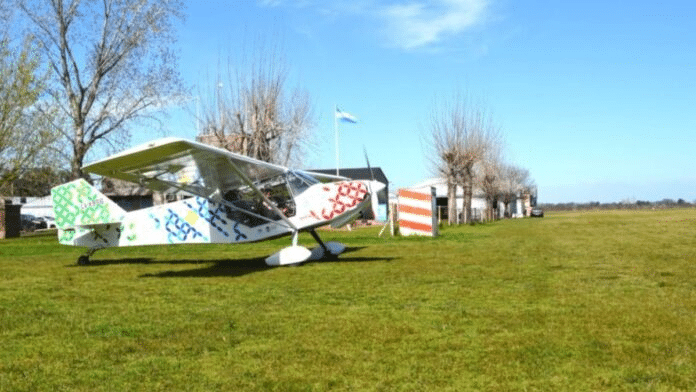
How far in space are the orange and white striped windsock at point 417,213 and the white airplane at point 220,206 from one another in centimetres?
1142

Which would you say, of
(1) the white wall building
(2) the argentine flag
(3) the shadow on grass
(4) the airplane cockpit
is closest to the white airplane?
(4) the airplane cockpit

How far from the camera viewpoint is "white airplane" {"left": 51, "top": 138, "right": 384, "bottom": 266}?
13.3 metres

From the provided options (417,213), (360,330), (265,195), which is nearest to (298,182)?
(265,195)

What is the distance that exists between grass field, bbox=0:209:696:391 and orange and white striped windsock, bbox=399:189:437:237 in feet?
47.0

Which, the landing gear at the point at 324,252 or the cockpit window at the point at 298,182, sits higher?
the cockpit window at the point at 298,182

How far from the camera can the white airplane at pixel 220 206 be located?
1328cm

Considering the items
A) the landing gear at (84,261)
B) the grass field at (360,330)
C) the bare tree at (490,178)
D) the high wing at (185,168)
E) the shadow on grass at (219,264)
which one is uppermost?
the bare tree at (490,178)

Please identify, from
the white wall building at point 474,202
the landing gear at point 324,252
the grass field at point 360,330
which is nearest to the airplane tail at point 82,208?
the grass field at point 360,330

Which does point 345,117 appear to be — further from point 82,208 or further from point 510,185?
point 510,185

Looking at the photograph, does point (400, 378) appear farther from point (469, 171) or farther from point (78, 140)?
point (469, 171)

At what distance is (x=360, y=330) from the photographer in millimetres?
5973

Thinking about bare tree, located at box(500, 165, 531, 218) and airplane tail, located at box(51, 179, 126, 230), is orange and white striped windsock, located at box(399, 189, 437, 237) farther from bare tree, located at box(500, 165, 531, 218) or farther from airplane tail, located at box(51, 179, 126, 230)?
bare tree, located at box(500, 165, 531, 218)

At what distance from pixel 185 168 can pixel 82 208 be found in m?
3.62

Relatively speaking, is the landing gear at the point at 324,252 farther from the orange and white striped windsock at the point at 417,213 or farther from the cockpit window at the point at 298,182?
the orange and white striped windsock at the point at 417,213
